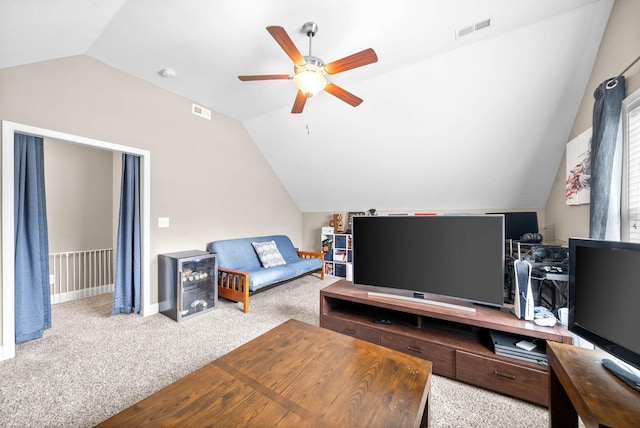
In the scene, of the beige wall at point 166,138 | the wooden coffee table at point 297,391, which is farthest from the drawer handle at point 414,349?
the beige wall at point 166,138

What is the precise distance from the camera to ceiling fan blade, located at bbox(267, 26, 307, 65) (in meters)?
1.61

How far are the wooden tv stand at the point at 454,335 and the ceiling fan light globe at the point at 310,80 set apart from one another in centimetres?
179

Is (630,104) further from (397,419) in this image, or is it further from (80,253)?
(80,253)

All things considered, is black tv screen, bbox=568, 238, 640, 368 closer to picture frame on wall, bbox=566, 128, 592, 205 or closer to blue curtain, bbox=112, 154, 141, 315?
picture frame on wall, bbox=566, 128, 592, 205

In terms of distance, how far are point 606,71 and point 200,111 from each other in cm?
424

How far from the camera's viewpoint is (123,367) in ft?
6.17

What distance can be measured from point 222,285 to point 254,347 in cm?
205

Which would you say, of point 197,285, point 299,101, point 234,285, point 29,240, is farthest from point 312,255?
point 29,240

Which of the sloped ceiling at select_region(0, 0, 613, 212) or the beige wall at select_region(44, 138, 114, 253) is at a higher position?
the sloped ceiling at select_region(0, 0, 613, 212)

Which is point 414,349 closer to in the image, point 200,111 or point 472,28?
point 472,28

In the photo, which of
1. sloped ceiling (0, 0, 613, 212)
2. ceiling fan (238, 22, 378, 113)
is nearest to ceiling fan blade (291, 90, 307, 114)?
ceiling fan (238, 22, 378, 113)

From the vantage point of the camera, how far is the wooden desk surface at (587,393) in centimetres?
77

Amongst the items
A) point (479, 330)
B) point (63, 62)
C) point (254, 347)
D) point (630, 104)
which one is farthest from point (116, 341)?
point (630, 104)

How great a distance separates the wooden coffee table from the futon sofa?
171 centimetres
